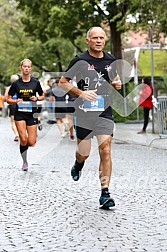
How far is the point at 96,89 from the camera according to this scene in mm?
7422

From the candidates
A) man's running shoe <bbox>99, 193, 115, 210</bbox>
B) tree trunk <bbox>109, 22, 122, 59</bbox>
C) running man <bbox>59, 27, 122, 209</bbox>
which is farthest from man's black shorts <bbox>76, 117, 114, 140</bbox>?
tree trunk <bbox>109, 22, 122, 59</bbox>

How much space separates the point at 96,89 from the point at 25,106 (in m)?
4.01

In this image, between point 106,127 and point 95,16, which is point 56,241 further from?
point 95,16

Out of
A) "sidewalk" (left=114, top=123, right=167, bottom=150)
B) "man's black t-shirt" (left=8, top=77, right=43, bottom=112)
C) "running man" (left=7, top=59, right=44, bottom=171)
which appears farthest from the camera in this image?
"sidewalk" (left=114, top=123, right=167, bottom=150)

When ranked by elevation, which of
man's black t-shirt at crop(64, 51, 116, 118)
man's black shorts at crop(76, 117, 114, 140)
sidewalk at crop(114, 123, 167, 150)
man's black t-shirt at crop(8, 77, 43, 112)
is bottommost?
sidewalk at crop(114, 123, 167, 150)

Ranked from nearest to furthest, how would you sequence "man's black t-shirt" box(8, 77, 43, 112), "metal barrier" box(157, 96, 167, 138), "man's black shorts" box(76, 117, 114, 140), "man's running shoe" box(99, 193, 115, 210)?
"man's running shoe" box(99, 193, 115, 210) < "man's black shorts" box(76, 117, 114, 140) < "man's black t-shirt" box(8, 77, 43, 112) < "metal barrier" box(157, 96, 167, 138)

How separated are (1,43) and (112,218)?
138 ft

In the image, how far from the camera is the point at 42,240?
18.6ft

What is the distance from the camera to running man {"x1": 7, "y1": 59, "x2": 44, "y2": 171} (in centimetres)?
1115

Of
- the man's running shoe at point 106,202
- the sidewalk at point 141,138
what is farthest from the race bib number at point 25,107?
the sidewalk at point 141,138

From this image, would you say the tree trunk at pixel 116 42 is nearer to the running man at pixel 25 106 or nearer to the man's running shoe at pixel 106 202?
the running man at pixel 25 106

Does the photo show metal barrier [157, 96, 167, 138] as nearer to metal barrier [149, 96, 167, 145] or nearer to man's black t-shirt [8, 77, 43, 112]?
metal barrier [149, 96, 167, 145]

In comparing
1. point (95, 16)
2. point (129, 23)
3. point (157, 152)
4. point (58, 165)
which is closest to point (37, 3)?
point (95, 16)

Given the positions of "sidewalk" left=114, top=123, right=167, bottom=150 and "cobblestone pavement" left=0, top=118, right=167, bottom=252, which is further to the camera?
"sidewalk" left=114, top=123, right=167, bottom=150
